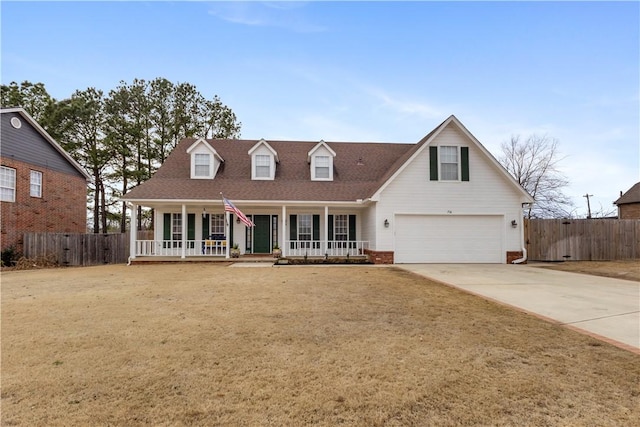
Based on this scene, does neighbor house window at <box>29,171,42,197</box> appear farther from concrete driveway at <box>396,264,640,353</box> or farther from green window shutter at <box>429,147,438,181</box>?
green window shutter at <box>429,147,438,181</box>

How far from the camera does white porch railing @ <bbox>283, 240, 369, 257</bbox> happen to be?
53.0 ft

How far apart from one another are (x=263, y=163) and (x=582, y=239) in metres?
16.7

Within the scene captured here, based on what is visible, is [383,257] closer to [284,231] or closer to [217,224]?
[284,231]

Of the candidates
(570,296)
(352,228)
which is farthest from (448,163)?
(570,296)

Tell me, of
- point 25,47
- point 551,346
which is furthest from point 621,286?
point 25,47

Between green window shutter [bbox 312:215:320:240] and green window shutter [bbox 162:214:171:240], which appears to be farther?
green window shutter [bbox 312:215:320:240]

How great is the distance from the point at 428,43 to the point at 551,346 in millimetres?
15097

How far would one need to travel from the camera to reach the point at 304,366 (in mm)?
3570

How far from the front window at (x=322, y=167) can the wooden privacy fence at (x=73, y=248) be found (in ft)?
38.4

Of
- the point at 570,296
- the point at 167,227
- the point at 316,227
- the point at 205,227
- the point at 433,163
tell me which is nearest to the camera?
the point at 570,296

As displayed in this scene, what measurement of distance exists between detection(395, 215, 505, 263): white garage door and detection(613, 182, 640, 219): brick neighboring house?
24.1m

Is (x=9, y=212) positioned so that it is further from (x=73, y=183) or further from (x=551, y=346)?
(x=551, y=346)

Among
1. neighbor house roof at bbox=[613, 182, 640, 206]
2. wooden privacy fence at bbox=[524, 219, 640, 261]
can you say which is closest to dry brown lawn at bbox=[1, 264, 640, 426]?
wooden privacy fence at bbox=[524, 219, 640, 261]

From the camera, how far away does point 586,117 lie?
1895cm
